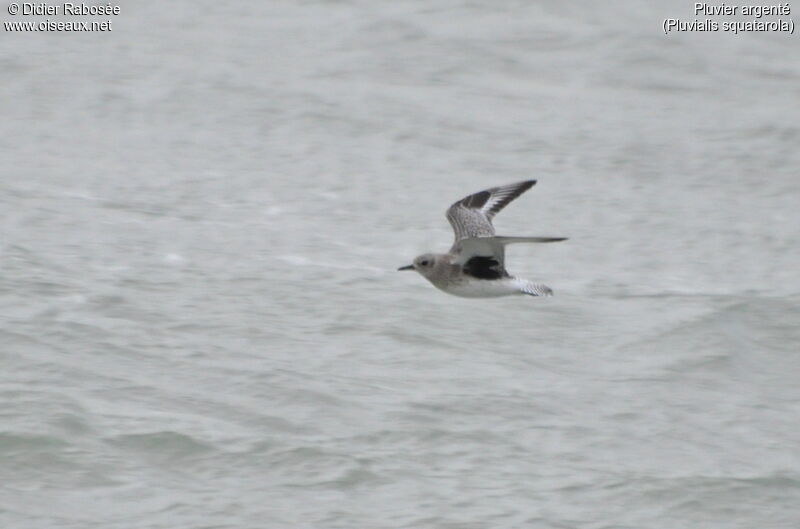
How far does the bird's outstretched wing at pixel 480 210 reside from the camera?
11125 mm

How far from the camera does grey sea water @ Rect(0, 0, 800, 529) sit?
32.6 ft

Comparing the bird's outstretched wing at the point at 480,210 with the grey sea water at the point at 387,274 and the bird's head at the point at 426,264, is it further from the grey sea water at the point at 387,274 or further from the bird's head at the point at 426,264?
the grey sea water at the point at 387,274

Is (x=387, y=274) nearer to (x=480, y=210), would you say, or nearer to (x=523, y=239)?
(x=480, y=210)

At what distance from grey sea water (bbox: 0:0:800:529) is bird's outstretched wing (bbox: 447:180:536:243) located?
1.14m

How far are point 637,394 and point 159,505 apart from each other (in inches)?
149

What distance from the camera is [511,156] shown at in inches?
640

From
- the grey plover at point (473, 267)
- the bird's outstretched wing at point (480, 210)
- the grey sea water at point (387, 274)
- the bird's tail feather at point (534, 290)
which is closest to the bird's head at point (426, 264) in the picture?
the grey plover at point (473, 267)

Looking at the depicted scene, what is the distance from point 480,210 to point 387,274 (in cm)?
219

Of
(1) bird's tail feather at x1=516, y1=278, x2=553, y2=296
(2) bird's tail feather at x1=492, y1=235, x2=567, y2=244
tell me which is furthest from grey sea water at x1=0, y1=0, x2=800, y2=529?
(2) bird's tail feather at x1=492, y1=235, x2=567, y2=244

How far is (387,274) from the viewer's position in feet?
44.6

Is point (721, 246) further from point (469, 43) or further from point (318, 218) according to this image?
point (469, 43)

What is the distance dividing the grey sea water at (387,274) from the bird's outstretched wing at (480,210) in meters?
1.14

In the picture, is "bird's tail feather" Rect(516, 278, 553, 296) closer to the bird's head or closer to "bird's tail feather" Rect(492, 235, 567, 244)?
"bird's tail feather" Rect(492, 235, 567, 244)

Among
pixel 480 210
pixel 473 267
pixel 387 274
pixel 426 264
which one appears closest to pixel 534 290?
pixel 473 267
